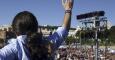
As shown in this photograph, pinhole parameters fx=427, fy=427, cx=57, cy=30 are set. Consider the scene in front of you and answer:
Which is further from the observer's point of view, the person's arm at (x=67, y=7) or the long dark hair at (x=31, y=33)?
the person's arm at (x=67, y=7)

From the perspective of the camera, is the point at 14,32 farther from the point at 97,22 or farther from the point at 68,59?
the point at 68,59

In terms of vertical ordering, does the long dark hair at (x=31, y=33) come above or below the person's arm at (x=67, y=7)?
below

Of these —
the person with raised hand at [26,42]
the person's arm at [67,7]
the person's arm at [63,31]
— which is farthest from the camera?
the person's arm at [67,7]

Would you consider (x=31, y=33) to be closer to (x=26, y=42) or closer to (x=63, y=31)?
(x=26, y=42)

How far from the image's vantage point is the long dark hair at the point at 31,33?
247cm

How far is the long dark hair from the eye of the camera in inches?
97.3

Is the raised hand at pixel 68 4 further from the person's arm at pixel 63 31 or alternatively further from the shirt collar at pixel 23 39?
the shirt collar at pixel 23 39

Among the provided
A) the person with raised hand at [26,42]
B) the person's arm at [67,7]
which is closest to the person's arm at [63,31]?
the person's arm at [67,7]

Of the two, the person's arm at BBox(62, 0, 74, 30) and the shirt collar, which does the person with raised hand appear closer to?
the shirt collar

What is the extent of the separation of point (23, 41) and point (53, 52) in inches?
9.1

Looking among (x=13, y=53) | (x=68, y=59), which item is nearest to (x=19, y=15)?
(x=13, y=53)

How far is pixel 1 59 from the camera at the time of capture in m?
2.39

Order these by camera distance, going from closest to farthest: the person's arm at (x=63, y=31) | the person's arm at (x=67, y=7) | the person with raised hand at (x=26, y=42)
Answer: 1. the person with raised hand at (x=26, y=42)
2. the person's arm at (x=63, y=31)
3. the person's arm at (x=67, y=7)

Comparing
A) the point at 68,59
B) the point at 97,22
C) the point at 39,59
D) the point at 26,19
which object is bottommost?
the point at 68,59
